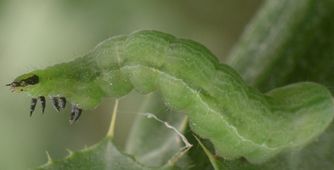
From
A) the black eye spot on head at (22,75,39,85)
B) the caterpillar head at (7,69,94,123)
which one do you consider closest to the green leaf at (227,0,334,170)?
the caterpillar head at (7,69,94,123)

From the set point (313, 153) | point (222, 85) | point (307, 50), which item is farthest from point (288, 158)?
point (307, 50)

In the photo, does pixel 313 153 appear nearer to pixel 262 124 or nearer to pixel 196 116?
pixel 262 124

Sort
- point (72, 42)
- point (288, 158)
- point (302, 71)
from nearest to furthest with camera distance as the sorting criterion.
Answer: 1. point (288, 158)
2. point (302, 71)
3. point (72, 42)

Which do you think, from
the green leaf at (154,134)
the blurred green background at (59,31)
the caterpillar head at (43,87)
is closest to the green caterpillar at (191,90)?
the caterpillar head at (43,87)

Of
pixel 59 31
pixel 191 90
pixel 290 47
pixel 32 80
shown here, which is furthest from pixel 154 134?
pixel 59 31

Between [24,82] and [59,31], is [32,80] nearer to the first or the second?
[24,82]

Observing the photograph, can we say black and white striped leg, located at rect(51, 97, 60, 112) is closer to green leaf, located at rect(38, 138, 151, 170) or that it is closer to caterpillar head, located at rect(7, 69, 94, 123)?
caterpillar head, located at rect(7, 69, 94, 123)
